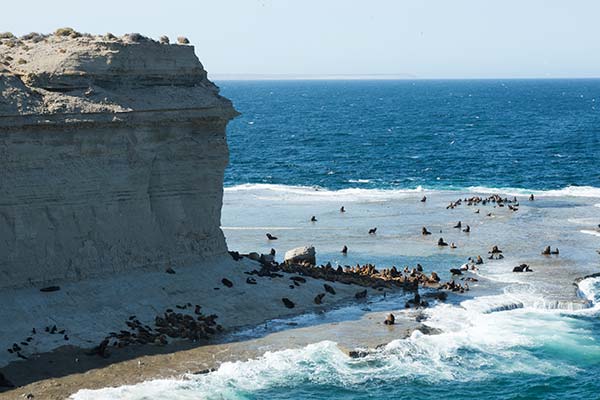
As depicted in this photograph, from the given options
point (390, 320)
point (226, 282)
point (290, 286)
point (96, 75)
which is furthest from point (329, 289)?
point (96, 75)

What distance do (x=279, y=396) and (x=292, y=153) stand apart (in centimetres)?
8205

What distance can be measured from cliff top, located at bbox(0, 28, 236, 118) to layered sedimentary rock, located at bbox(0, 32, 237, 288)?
45 millimetres

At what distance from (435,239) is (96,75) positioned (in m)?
26.9

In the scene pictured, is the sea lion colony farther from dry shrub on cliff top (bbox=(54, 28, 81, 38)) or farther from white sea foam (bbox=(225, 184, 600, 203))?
white sea foam (bbox=(225, 184, 600, 203))

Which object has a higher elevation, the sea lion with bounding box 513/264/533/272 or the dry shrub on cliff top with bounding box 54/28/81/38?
the dry shrub on cliff top with bounding box 54/28/81/38

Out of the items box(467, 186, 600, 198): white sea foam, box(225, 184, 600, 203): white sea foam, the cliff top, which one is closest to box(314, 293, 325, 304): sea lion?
the cliff top

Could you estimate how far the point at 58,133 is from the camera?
3488 cm

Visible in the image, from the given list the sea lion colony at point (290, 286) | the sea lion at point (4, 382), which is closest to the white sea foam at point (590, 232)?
the sea lion colony at point (290, 286)

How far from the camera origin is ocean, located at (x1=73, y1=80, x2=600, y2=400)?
31.5 metres

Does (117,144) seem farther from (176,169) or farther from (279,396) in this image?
(279,396)

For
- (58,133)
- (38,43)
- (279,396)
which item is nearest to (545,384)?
(279,396)

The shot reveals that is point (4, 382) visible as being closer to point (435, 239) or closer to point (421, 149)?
point (435, 239)

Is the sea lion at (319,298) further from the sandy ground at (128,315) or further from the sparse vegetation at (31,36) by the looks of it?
the sparse vegetation at (31,36)

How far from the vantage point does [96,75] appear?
3656 cm
